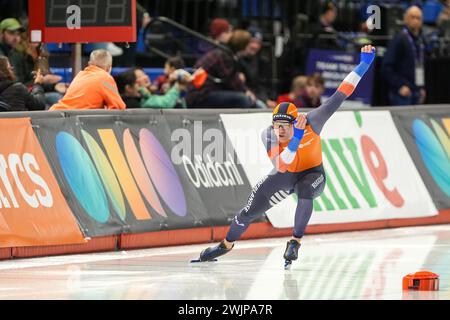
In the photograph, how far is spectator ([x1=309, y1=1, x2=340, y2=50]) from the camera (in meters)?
25.0

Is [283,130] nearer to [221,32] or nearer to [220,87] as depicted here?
[220,87]

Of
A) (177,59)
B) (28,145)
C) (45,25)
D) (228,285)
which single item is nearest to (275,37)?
(177,59)

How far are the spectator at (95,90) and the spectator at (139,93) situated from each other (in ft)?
6.49

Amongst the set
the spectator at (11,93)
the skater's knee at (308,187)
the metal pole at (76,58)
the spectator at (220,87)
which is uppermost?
the metal pole at (76,58)

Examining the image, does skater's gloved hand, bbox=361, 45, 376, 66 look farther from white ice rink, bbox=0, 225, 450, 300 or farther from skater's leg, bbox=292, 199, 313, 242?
white ice rink, bbox=0, 225, 450, 300

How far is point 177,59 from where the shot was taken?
2031 centimetres

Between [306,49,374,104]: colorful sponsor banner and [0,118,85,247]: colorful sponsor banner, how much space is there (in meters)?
9.99

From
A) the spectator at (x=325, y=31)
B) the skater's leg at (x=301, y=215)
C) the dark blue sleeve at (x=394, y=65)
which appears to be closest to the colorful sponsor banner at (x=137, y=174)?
the skater's leg at (x=301, y=215)

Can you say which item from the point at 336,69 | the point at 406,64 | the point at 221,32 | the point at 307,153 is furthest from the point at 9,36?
the point at 336,69

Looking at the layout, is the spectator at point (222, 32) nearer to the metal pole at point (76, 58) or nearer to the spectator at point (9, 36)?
the spectator at point (9, 36)

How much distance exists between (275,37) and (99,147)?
9643mm

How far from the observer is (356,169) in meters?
19.1

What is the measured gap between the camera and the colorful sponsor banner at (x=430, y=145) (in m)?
20.1

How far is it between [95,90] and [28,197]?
226 cm
